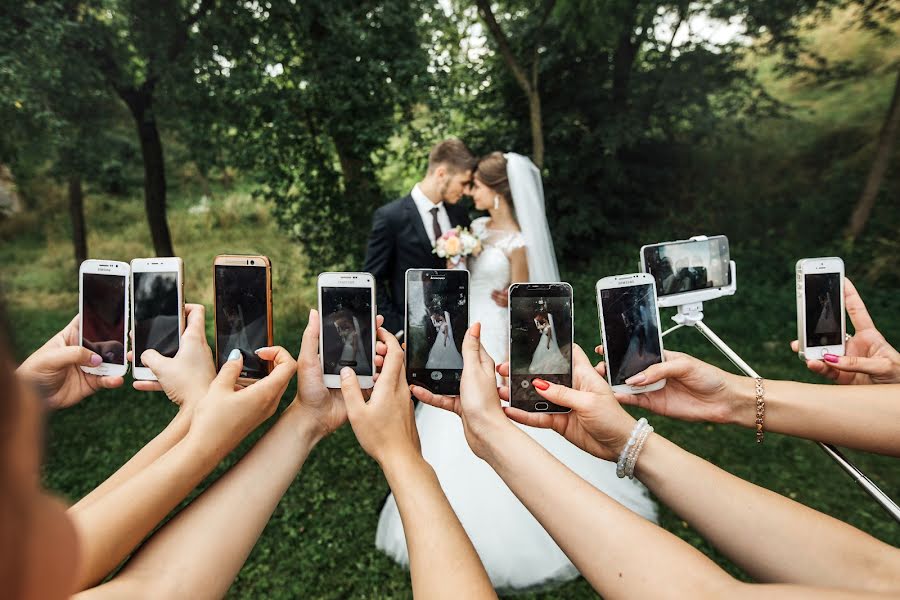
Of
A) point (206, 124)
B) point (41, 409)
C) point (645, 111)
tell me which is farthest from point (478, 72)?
point (41, 409)

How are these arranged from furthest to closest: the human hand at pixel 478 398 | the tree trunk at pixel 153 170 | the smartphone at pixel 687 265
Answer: the tree trunk at pixel 153 170, the smartphone at pixel 687 265, the human hand at pixel 478 398

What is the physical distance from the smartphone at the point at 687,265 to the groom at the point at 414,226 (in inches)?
83.9

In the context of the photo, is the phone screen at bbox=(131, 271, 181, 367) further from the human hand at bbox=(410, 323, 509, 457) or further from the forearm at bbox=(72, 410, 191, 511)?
the human hand at bbox=(410, 323, 509, 457)

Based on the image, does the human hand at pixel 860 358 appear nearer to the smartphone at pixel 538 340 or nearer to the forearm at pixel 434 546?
the smartphone at pixel 538 340

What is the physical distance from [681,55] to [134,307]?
10.7 m

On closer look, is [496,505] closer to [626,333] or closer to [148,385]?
[626,333]

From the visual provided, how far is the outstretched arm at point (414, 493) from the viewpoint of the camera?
1.05 meters

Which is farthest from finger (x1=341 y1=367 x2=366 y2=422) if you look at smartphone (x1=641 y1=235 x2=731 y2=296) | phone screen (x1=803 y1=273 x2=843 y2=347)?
phone screen (x1=803 y1=273 x2=843 y2=347)

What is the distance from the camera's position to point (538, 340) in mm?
1926

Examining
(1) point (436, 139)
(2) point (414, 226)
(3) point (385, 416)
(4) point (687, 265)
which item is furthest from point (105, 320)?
(1) point (436, 139)

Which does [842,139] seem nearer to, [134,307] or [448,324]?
[448,324]

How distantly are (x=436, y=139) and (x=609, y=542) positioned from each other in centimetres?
645

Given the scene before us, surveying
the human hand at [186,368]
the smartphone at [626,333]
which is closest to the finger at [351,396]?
the human hand at [186,368]

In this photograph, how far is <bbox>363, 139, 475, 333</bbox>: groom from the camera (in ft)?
13.0
